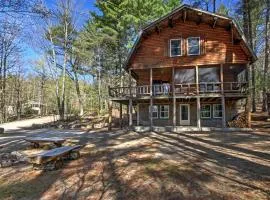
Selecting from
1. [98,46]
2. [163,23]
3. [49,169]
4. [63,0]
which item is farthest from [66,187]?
[98,46]

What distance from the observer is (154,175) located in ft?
31.1

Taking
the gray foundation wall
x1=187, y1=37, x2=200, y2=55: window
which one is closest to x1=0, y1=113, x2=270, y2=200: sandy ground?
the gray foundation wall

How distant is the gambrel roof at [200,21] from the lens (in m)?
21.7

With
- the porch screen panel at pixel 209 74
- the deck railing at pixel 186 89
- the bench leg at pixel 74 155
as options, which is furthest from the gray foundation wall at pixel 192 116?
the bench leg at pixel 74 155

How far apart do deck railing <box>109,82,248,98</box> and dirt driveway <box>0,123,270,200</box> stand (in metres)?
8.65

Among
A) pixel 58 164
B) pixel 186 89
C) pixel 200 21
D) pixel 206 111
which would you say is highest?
pixel 200 21

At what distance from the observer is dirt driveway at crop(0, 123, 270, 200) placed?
8047 millimetres

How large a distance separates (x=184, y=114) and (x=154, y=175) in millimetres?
16298

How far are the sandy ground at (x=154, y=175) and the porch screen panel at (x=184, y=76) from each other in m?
10.5

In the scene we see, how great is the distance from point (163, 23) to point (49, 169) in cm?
1577

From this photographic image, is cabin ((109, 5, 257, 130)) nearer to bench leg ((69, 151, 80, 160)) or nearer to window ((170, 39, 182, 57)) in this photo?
window ((170, 39, 182, 57))

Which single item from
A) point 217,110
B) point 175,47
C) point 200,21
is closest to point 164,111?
point 217,110

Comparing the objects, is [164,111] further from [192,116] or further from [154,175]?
[154,175]

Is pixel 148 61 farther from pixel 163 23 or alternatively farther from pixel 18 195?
pixel 18 195
